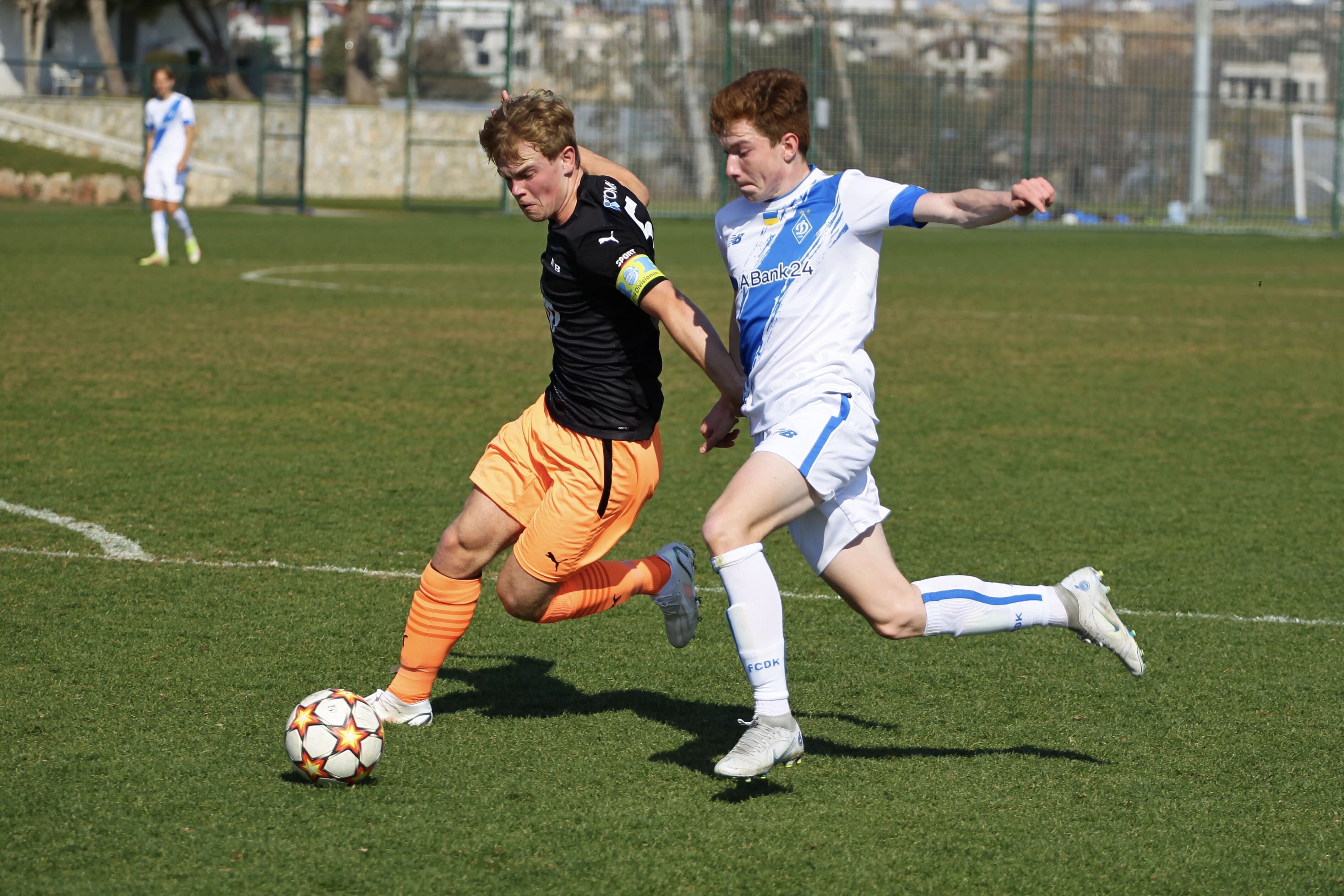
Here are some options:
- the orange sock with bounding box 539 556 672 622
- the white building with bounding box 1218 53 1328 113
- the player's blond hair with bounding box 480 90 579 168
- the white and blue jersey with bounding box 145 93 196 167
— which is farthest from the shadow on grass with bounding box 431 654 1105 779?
the white building with bounding box 1218 53 1328 113

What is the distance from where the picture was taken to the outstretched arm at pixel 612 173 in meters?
4.86

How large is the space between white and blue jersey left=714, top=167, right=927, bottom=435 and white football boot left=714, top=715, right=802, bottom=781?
0.85 metres

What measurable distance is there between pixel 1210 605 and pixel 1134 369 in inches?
284

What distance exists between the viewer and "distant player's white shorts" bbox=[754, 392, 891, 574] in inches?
166

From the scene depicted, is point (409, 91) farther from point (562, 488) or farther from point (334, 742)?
point (334, 742)

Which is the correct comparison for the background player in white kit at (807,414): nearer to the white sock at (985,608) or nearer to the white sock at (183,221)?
the white sock at (985,608)

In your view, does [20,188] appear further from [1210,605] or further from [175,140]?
[1210,605]

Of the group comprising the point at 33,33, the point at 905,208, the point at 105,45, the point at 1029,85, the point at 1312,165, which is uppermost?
the point at 33,33

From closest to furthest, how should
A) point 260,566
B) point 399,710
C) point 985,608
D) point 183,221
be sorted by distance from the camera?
point 985,608 < point 399,710 < point 260,566 < point 183,221

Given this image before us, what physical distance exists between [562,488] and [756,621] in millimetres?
858

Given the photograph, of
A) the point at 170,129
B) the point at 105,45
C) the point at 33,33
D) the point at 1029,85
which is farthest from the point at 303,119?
the point at 33,33

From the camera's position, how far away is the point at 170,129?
20219mm

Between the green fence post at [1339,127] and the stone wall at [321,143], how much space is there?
62.3 ft

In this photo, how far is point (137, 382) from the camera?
11.3m
